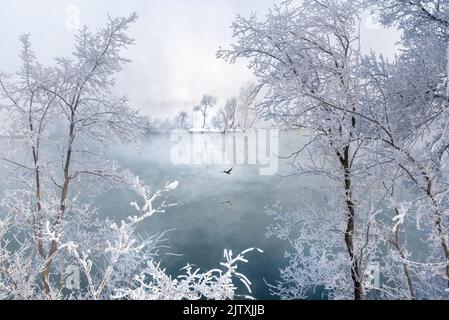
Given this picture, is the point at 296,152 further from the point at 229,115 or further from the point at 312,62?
the point at 229,115

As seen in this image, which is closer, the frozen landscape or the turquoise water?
the frozen landscape

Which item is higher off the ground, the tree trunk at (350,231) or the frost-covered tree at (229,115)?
the frost-covered tree at (229,115)

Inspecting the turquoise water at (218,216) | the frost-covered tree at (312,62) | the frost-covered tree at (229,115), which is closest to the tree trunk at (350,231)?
the frost-covered tree at (312,62)

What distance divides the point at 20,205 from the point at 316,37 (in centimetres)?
686

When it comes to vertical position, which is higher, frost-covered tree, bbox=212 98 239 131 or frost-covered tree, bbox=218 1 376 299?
frost-covered tree, bbox=212 98 239 131

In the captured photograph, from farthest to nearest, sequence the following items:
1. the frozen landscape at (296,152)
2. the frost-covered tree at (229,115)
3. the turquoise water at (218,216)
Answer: the frost-covered tree at (229,115)
the turquoise water at (218,216)
the frozen landscape at (296,152)

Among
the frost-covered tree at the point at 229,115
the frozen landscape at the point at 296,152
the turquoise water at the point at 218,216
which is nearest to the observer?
the frozen landscape at the point at 296,152

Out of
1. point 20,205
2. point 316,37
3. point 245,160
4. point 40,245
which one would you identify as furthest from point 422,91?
point 245,160

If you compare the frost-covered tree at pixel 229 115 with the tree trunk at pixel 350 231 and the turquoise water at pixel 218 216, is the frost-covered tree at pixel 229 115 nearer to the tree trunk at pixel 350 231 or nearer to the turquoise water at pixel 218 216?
the turquoise water at pixel 218 216

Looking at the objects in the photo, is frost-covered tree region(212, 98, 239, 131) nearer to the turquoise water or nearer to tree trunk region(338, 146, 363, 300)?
the turquoise water

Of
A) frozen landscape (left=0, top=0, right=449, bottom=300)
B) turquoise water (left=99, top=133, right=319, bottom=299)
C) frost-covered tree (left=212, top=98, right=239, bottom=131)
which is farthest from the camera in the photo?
frost-covered tree (left=212, top=98, right=239, bottom=131)

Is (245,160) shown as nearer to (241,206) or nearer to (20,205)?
(241,206)

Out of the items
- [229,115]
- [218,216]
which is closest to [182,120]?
[229,115]

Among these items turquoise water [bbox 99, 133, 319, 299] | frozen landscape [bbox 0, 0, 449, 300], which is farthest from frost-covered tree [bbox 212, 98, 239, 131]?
frozen landscape [bbox 0, 0, 449, 300]
